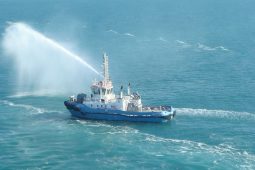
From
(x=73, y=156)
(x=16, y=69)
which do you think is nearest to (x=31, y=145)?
(x=73, y=156)

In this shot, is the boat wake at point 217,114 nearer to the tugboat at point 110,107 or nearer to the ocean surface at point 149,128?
the ocean surface at point 149,128

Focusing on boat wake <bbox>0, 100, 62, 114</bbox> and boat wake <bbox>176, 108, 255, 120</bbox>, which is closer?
boat wake <bbox>176, 108, 255, 120</bbox>

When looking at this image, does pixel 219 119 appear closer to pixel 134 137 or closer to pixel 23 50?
pixel 134 137

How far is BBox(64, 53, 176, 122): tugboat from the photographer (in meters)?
128

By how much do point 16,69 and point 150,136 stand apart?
234ft

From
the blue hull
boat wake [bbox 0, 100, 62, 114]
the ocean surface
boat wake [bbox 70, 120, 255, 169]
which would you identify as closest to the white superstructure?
the blue hull

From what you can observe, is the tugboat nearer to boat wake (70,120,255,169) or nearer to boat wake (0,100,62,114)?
boat wake (70,120,255,169)

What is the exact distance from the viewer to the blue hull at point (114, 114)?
127688 millimetres

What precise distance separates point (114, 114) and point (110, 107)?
215 centimetres

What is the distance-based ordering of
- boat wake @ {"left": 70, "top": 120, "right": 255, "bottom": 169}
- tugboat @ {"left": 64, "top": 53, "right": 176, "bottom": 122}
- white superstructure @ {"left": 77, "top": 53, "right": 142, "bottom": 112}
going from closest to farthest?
boat wake @ {"left": 70, "top": 120, "right": 255, "bottom": 169} → tugboat @ {"left": 64, "top": 53, "right": 176, "bottom": 122} → white superstructure @ {"left": 77, "top": 53, "right": 142, "bottom": 112}

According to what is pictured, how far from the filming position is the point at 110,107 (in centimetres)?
13100

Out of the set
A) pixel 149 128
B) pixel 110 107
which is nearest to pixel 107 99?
pixel 110 107

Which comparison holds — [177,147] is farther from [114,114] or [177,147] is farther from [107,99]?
[107,99]

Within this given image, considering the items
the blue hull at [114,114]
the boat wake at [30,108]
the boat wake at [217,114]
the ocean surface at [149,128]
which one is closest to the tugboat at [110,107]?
the blue hull at [114,114]
